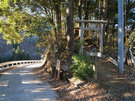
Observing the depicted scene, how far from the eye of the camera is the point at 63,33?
41.4 feet

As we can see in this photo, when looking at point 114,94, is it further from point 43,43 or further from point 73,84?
point 43,43

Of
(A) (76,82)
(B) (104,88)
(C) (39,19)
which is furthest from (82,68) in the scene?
(C) (39,19)

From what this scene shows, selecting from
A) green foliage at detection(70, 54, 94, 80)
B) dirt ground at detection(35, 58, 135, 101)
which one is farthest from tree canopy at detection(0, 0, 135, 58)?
dirt ground at detection(35, 58, 135, 101)

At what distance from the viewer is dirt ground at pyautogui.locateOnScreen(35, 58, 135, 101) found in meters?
4.58

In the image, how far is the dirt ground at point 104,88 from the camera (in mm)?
4576

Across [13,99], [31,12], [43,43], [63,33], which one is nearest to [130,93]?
[13,99]

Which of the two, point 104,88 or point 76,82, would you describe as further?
point 76,82

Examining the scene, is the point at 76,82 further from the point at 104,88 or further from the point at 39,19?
the point at 39,19

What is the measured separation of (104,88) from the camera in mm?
5129

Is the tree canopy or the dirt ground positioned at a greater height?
the tree canopy

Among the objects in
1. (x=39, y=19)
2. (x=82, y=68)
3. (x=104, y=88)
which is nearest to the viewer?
(x=104, y=88)

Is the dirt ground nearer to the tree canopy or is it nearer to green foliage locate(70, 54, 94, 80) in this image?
green foliage locate(70, 54, 94, 80)

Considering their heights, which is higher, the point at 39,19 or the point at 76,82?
the point at 39,19

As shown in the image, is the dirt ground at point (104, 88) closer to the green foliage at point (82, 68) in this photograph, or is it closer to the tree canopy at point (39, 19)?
the green foliage at point (82, 68)
